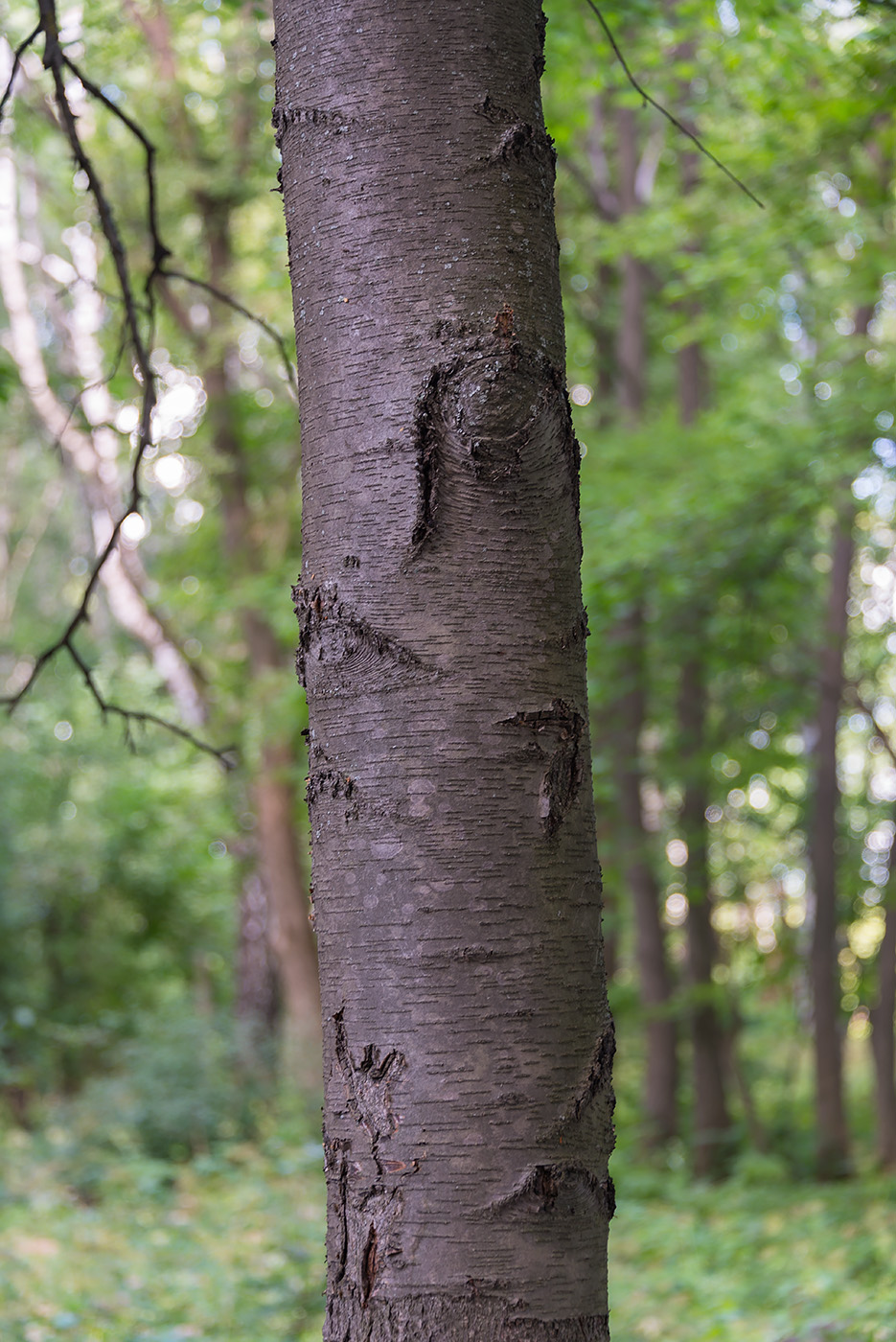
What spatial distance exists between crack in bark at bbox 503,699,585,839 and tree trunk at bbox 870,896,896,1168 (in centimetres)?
869

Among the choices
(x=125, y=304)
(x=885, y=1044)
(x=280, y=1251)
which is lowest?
(x=280, y=1251)

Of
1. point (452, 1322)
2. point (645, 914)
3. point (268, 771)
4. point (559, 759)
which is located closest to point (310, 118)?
point (559, 759)

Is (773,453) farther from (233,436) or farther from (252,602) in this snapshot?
(233,436)

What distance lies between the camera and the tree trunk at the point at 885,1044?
912 centimetres

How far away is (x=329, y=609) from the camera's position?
140cm

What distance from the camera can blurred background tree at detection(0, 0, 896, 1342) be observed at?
763 cm

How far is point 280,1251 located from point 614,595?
4.44m

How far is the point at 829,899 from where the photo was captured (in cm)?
970

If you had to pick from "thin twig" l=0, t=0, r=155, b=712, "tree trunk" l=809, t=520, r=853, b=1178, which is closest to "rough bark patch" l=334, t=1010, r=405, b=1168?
"thin twig" l=0, t=0, r=155, b=712

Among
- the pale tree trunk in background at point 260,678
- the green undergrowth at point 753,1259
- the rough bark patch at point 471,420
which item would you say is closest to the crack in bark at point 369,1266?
the rough bark patch at point 471,420

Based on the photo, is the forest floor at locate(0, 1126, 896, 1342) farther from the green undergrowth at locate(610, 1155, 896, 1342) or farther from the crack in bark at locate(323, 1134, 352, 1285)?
the crack in bark at locate(323, 1134, 352, 1285)

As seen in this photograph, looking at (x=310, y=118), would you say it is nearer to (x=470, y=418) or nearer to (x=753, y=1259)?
(x=470, y=418)

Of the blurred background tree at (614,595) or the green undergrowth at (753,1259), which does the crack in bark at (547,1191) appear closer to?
the green undergrowth at (753,1259)

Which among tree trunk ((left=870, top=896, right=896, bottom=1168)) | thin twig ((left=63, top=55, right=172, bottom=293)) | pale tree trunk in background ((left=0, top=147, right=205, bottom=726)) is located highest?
pale tree trunk in background ((left=0, top=147, right=205, bottom=726))
